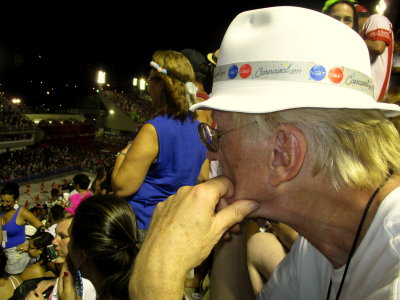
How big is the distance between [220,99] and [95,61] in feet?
158

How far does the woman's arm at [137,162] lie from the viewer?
2.46 metres

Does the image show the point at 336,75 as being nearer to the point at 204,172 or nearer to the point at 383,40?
the point at 204,172

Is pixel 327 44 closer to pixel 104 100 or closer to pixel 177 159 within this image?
pixel 177 159

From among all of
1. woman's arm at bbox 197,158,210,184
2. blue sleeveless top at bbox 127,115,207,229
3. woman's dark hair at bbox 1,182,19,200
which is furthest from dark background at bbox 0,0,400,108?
blue sleeveless top at bbox 127,115,207,229

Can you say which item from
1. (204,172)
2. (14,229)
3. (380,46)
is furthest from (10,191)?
(380,46)

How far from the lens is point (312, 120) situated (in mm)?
1197

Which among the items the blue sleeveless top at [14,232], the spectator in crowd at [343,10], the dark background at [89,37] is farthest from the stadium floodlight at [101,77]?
the spectator in crowd at [343,10]

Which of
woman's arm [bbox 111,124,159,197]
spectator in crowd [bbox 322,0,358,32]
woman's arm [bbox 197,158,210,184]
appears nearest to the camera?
woman's arm [bbox 111,124,159,197]

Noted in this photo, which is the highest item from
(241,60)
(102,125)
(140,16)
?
(140,16)

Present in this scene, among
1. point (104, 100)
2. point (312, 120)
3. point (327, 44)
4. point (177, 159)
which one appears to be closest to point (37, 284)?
point (177, 159)

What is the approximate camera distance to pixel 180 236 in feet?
3.82

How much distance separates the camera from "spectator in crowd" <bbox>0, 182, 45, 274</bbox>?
6.28 meters

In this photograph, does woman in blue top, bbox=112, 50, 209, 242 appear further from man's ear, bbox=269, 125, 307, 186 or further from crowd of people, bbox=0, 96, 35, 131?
crowd of people, bbox=0, 96, 35, 131

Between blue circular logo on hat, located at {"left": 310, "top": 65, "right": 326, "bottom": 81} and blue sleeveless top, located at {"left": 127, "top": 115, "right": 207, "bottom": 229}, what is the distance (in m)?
1.63
